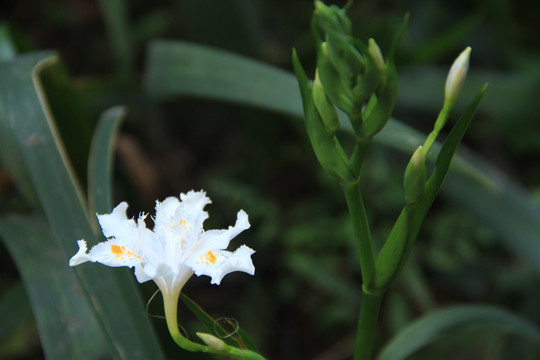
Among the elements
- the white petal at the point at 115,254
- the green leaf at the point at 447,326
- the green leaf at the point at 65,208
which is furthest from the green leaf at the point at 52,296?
the green leaf at the point at 447,326

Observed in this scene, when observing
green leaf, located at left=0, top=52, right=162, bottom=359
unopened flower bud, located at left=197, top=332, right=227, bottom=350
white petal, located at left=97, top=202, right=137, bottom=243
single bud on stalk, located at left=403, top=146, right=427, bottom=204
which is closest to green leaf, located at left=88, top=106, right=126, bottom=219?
green leaf, located at left=0, top=52, right=162, bottom=359

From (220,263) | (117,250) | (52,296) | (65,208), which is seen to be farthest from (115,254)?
(52,296)

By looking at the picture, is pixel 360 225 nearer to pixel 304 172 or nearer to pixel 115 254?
pixel 115 254

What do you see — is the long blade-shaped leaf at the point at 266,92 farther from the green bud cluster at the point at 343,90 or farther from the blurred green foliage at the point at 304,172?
the green bud cluster at the point at 343,90

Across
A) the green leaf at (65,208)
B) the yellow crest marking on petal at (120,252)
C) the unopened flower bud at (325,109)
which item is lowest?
the green leaf at (65,208)

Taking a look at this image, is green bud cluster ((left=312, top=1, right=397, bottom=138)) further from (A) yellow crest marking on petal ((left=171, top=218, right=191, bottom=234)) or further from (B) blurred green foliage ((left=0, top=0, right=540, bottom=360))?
(B) blurred green foliage ((left=0, top=0, right=540, bottom=360))

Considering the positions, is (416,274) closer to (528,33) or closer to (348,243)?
(348,243)

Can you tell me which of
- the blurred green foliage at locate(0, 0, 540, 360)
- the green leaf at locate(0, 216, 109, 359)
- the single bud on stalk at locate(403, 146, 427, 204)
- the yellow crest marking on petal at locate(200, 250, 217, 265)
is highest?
the single bud on stalk at locate(403, 146, 427, 204)
